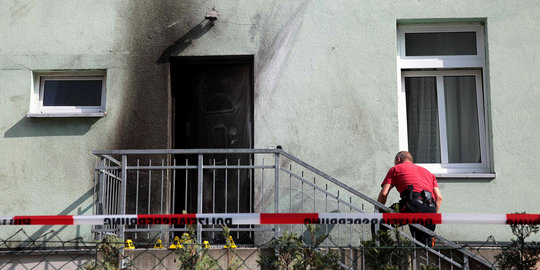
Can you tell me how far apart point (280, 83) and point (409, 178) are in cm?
205

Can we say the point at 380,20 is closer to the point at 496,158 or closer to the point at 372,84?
the point at 372,84

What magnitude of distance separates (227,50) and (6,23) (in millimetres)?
2756

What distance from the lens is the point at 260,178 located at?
8547 mm

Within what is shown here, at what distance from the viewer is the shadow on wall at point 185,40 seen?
351 inches

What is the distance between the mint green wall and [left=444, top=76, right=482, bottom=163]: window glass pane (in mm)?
323

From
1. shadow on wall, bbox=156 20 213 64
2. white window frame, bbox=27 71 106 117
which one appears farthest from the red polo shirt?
white window frame, bbox=27 71 106 117

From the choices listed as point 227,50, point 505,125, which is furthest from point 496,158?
point 227,50

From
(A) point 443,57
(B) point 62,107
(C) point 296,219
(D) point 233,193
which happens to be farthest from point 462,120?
(B) point 62,107

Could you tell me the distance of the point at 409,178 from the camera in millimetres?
7688

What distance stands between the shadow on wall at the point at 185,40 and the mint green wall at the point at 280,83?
28 mm

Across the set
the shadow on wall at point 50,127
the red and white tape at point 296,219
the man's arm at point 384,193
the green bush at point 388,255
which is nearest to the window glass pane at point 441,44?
the man's arm at point 384,193

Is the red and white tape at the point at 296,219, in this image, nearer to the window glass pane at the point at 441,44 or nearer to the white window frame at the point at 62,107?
the white window frame at the point at 62,107

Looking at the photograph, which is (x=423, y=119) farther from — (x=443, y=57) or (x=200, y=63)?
(x=200, y=63)

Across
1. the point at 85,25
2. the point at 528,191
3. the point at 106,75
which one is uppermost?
the point at 85,25
